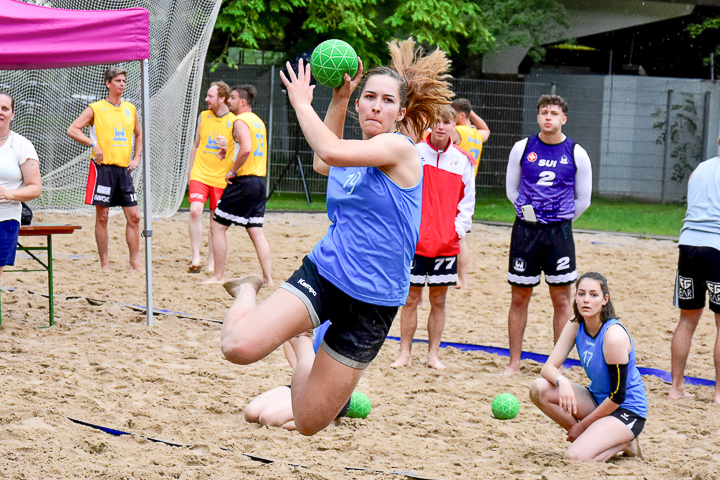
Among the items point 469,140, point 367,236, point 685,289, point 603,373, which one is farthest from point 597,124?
point 367,236

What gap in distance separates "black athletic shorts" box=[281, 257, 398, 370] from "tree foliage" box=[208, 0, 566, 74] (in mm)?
13611

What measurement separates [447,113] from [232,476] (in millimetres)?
3410

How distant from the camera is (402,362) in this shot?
Answer: 6344 mm

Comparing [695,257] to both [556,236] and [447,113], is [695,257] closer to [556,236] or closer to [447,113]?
[556,236]

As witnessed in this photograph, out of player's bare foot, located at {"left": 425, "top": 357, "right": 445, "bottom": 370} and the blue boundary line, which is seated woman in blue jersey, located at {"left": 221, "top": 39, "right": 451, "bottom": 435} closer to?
player's bare foot, located at {"left": 425, "top": 357, "right": 445, "bottom": 370}

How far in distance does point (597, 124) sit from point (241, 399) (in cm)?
1531

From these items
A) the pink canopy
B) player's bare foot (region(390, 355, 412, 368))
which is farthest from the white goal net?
player's bare foot (region(390, 355, 412, 368))

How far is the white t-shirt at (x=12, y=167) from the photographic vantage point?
21.3ft

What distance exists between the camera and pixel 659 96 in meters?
18.9

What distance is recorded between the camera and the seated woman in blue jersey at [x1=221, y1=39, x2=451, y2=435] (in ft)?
11.4

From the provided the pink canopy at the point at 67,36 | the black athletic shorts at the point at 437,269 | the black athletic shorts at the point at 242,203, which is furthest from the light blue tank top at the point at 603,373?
the black athletic shorts at the point at 242,203

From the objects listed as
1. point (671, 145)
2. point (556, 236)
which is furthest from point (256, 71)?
point (556, 236)

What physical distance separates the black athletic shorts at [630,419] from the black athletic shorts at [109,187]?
6568 mm

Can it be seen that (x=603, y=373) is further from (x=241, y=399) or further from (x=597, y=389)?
(x=241, y=399)
